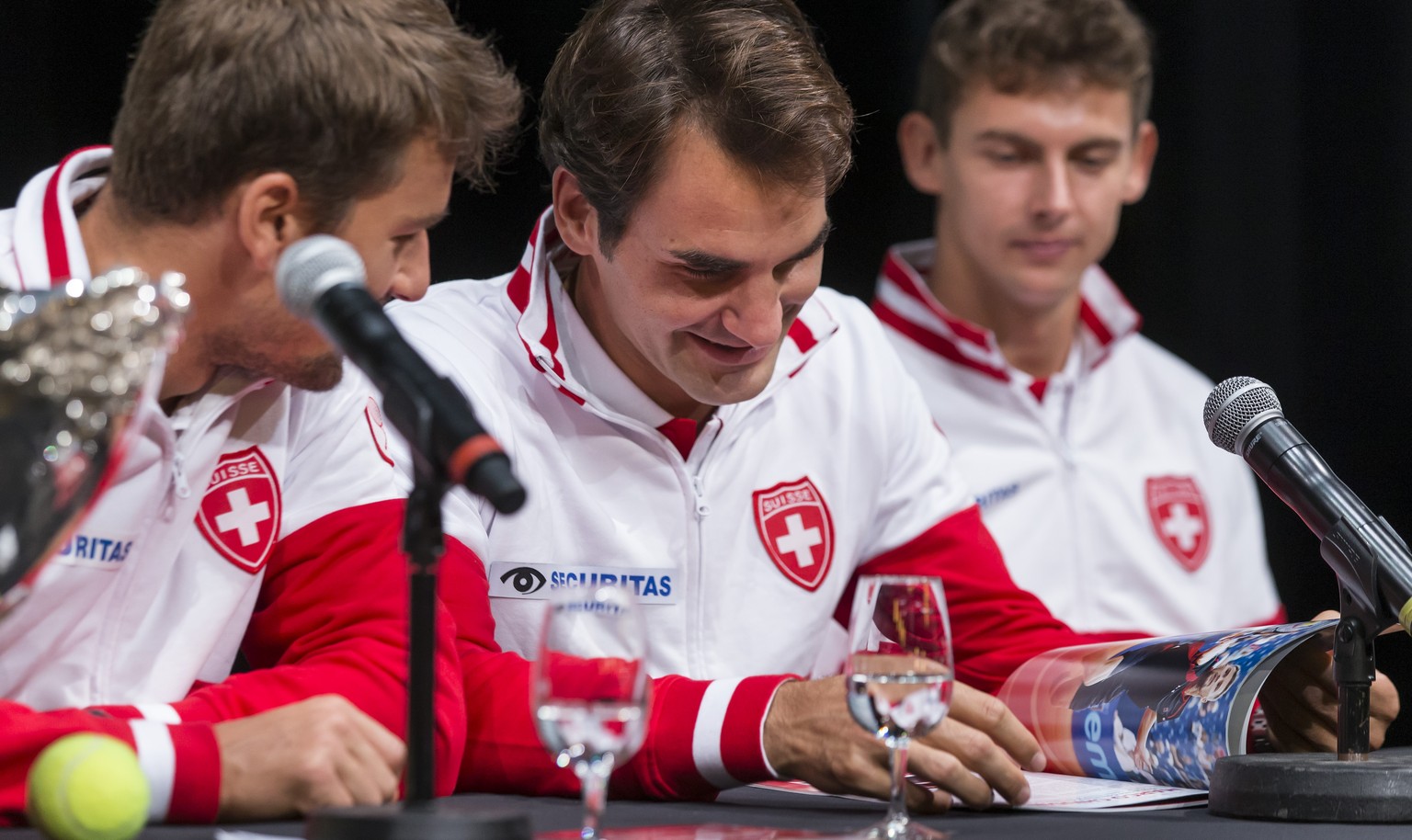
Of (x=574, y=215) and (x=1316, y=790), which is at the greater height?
(x=574, y=215)

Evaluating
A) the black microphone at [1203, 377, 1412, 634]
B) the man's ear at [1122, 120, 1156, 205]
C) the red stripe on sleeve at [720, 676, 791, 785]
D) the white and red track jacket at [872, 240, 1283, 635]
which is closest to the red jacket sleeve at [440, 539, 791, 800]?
the red stripe on sleeve at [720, 676, 791, 785]

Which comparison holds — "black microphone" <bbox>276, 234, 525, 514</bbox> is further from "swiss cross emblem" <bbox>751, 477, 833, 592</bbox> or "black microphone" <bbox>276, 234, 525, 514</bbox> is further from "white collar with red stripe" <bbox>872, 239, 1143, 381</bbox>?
"white collar with red stripe" <bbox>872, 239, 1143, 381</bbox>

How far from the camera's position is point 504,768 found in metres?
1.84

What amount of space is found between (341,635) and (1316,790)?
102 centimetres

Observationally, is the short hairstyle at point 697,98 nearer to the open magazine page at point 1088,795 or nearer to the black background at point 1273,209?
the open magazine page at point 1088,795

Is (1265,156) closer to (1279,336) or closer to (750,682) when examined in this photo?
(1279,336)

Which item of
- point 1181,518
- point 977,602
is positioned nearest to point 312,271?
point 977,602

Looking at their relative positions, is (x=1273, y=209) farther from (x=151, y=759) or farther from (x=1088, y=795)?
(x=151, y=759)

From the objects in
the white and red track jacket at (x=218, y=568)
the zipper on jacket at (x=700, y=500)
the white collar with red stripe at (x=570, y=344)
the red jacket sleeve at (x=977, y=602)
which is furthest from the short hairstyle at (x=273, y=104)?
the red jacket sleeve at (x=977, y=602)

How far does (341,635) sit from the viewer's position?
1832 mm

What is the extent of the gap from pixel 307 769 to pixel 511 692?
1.27 ft

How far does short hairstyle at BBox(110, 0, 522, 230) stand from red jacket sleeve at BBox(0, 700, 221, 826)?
0.54 m

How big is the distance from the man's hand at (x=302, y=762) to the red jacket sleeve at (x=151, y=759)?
2cm

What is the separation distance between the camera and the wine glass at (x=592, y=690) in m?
1.23
